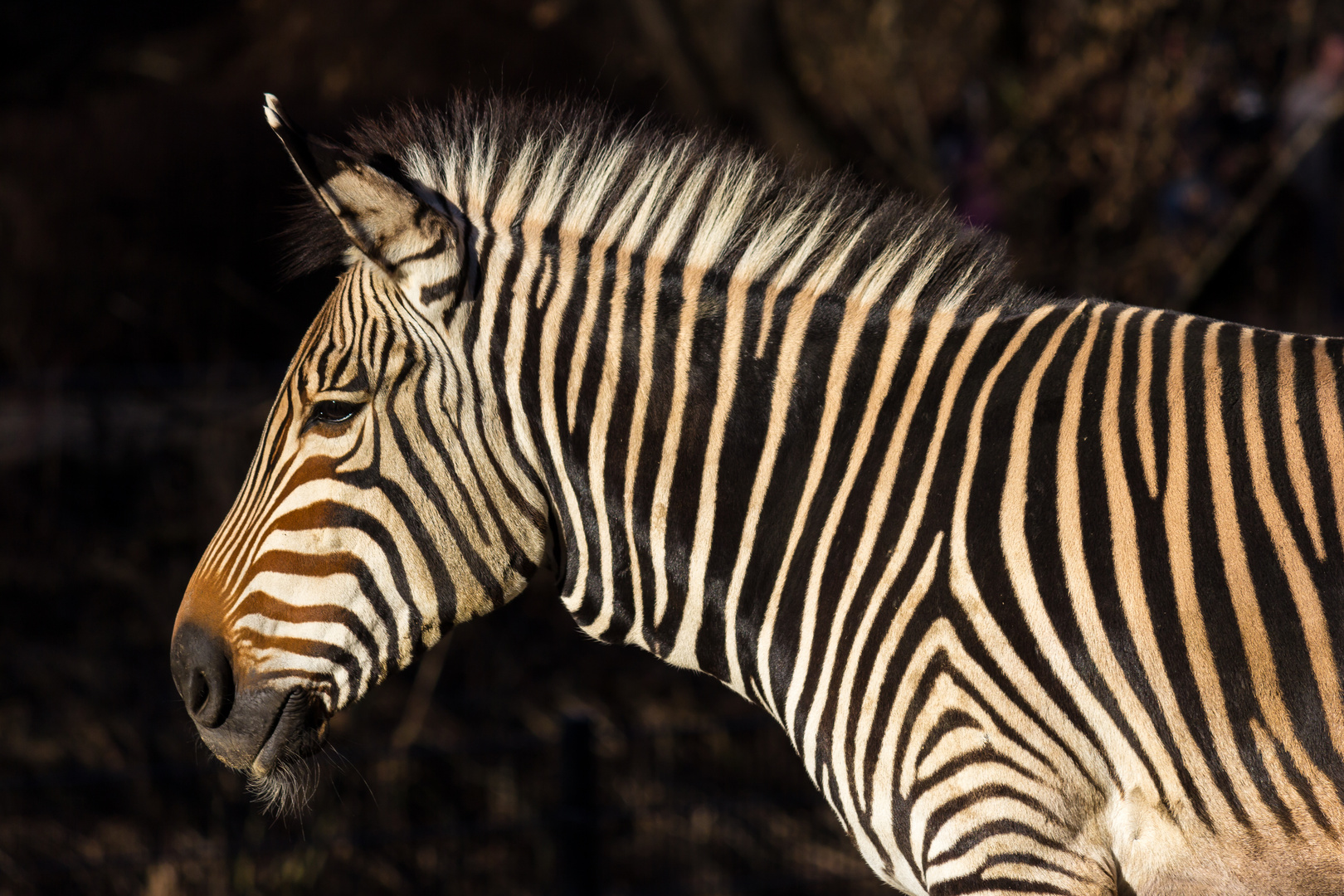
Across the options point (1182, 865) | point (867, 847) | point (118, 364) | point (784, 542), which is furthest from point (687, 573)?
point (118, 364)

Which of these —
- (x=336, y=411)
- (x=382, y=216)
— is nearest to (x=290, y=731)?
(x=336, y=411)

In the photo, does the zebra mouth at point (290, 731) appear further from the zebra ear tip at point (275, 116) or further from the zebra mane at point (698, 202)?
the zebra ear tip at point (275, 116)

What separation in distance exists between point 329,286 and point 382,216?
6.00 metres

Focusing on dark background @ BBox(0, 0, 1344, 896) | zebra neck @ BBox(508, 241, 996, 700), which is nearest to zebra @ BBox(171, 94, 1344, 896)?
zebra neck @ BBox(508, 241, 996, 700)

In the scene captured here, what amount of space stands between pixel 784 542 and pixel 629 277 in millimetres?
612

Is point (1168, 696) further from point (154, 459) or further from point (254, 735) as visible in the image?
point (154, 459)

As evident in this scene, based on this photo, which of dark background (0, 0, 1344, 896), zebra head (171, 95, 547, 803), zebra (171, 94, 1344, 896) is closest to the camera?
zebra (171, 94, 1344, 896)

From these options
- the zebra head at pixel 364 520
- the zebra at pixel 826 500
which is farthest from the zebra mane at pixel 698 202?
the zebra head at pixel 364 520

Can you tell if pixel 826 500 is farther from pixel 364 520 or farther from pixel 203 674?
pixel 203 674

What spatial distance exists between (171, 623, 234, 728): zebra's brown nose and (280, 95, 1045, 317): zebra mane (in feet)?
2.81

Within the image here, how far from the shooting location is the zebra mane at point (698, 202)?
7.30ft

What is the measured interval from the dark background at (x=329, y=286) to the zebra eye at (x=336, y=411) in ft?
8.91

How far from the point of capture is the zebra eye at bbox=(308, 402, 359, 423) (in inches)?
88.3

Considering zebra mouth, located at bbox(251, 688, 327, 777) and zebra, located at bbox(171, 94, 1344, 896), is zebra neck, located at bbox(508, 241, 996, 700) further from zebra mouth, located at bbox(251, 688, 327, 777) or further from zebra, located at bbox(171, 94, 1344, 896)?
zebra mouth, located at bbox(251, 688, 327, 777)
